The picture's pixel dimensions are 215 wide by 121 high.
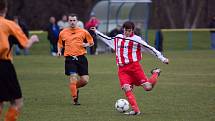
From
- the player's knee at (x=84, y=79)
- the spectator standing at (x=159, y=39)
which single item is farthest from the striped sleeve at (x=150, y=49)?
the spectator standing at (x=159, y=39)

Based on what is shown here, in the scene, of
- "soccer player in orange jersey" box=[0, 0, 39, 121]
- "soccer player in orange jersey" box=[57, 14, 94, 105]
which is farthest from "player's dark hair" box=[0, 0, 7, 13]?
"soccer player in orange jersey" box=[57, 14, 94, 105]

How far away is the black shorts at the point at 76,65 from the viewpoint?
50.2 ft

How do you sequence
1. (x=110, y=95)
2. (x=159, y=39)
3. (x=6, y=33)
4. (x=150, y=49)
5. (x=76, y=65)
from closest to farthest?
(x=6, y=33) < (x=150, y=49) < (x=76, y=65) < (x=110, y=95) < (x=159, y=39)

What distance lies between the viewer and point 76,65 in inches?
605

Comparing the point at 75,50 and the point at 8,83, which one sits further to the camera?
the point at 75,50

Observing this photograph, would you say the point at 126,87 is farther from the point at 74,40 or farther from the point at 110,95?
the point at 110,95

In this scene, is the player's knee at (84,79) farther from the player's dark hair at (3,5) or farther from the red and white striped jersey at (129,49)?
the player's dark hair at (3,5)

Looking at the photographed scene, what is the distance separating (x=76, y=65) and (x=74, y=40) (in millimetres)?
542

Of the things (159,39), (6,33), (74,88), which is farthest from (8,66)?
(159,39)

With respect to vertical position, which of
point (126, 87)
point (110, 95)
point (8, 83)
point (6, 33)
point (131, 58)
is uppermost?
point (6, 33)

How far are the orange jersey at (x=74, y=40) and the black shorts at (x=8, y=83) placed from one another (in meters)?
5.65

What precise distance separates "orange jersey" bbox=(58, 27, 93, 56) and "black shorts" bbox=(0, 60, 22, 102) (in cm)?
565

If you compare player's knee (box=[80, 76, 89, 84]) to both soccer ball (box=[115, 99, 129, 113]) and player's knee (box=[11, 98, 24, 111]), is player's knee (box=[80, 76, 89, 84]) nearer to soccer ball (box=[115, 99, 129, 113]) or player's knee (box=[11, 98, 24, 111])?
soccer ball (box=[115, 99, 129, 113])

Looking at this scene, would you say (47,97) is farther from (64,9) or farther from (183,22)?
(183,22)
